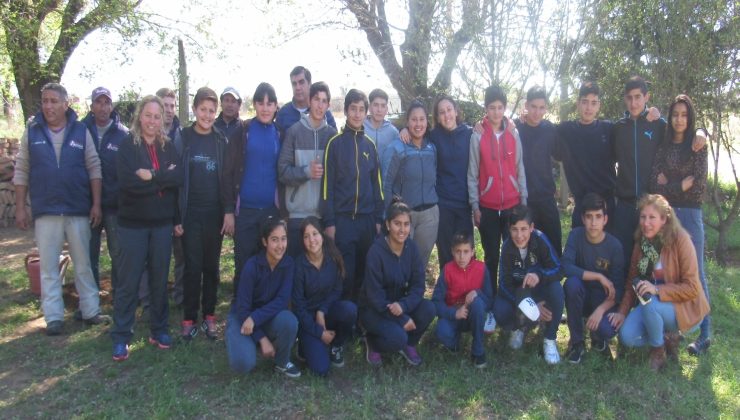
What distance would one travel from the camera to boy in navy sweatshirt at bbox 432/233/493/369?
13.5 feet

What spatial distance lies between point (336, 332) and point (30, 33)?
569cm

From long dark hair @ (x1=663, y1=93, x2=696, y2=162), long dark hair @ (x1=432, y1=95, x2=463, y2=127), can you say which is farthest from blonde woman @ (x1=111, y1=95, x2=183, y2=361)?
long dark hair @ (x1=663, y1=93, x2=696, y2=162)

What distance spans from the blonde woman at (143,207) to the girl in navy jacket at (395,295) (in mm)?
1578

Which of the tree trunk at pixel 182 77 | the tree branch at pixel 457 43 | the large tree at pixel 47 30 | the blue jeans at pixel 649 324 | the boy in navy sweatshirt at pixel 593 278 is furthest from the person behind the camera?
the tree trunk at pixel 182 77

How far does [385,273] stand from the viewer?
412 cm

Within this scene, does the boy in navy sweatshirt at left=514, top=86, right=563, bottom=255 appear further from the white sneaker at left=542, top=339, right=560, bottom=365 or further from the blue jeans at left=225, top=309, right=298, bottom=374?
the blue jeans at left=225, top=309, right=298, bottom=374

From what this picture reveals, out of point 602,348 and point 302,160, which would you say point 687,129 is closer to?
point 602,348

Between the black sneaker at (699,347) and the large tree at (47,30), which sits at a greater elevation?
the large tree at (47,30)

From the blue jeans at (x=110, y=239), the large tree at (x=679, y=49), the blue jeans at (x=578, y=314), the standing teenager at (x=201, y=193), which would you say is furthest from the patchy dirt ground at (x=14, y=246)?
the large tree at (x=679, y=49)

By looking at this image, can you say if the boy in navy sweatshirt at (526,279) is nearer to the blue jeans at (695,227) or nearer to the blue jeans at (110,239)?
the blue jeans at (695,227)

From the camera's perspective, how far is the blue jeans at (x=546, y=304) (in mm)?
4270

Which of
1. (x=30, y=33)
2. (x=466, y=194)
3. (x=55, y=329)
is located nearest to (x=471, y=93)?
(x=466, y=194)

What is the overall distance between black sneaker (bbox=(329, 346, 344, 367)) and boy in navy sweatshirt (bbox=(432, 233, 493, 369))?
2.49ft

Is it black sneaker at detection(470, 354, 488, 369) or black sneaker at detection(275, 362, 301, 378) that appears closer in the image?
black sneaker at detection(275, 362, 301, 378)
